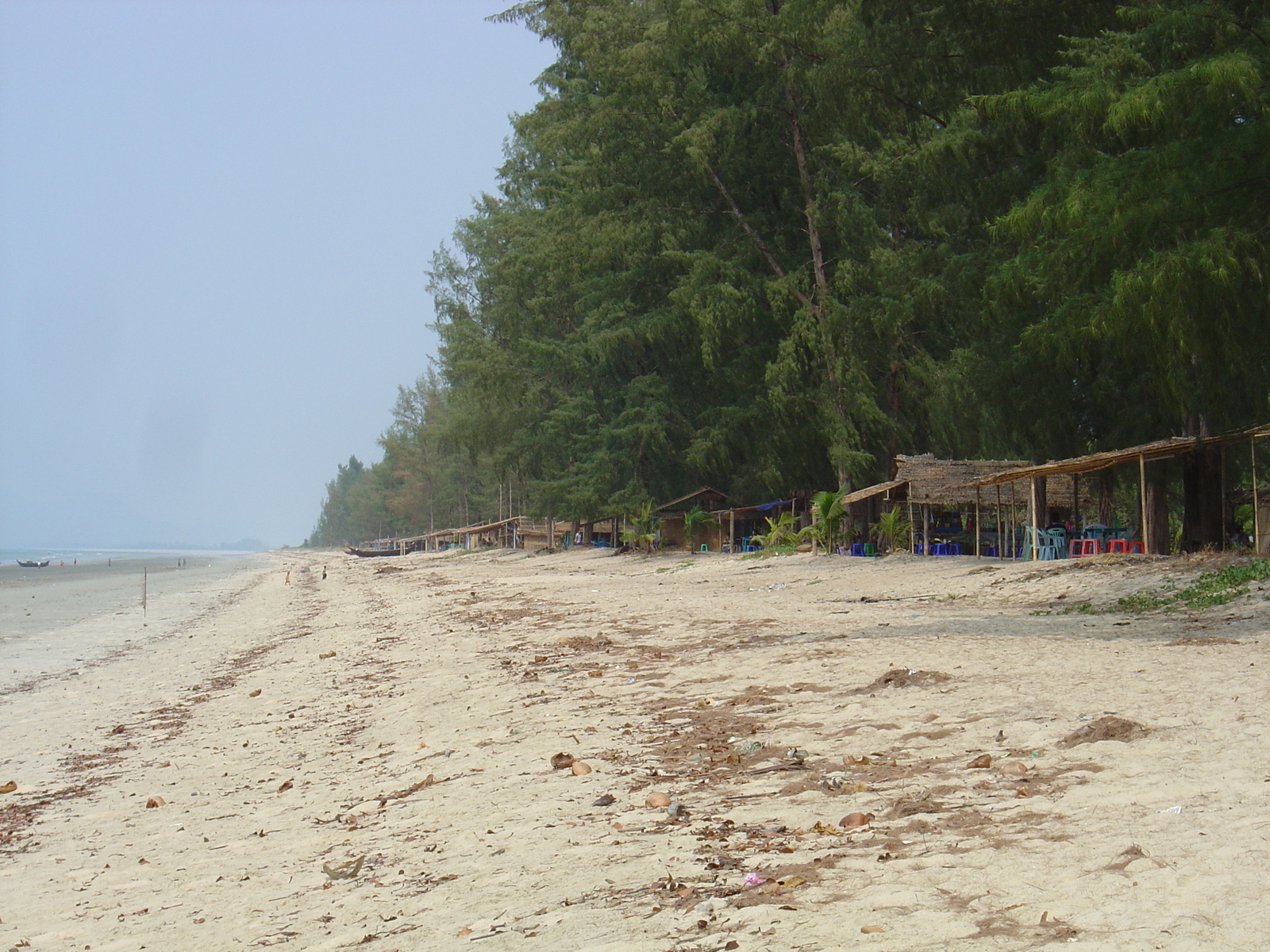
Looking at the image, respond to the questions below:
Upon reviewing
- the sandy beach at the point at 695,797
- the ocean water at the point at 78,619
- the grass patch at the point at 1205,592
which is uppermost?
the grass patch at the point at 1205,592

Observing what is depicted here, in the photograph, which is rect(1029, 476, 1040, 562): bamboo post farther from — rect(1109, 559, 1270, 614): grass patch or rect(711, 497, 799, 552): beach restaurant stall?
rect(711, 497, 799, 552): beach restaurant stall

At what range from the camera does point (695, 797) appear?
522 centimetres

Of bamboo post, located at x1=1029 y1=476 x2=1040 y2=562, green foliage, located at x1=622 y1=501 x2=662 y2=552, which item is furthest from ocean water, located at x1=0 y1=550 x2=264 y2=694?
bamboo post, located at x1=1029 y1=476 x2=1040 y2=562

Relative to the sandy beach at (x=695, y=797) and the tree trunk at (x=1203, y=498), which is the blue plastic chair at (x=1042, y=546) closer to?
the tree trunk at (x=1203, y=498)

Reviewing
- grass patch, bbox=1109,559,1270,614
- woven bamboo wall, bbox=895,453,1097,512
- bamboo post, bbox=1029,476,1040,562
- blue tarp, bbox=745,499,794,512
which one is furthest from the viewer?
blue tarp, bbox=745,499,794,512

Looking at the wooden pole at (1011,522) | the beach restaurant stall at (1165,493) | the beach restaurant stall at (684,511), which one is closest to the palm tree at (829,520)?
the wooden pole at (1011,522)

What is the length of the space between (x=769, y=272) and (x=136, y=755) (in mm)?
25259

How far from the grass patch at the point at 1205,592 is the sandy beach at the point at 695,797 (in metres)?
0.35

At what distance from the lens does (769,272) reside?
3075 centimetres

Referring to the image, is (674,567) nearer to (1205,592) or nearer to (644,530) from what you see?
(644,530)

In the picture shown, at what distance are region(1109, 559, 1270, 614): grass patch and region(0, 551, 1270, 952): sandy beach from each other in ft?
1.16

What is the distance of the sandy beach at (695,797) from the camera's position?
362cm

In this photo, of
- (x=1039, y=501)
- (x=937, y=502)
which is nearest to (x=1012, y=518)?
(x=937, y=502)

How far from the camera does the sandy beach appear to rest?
3.62 m
